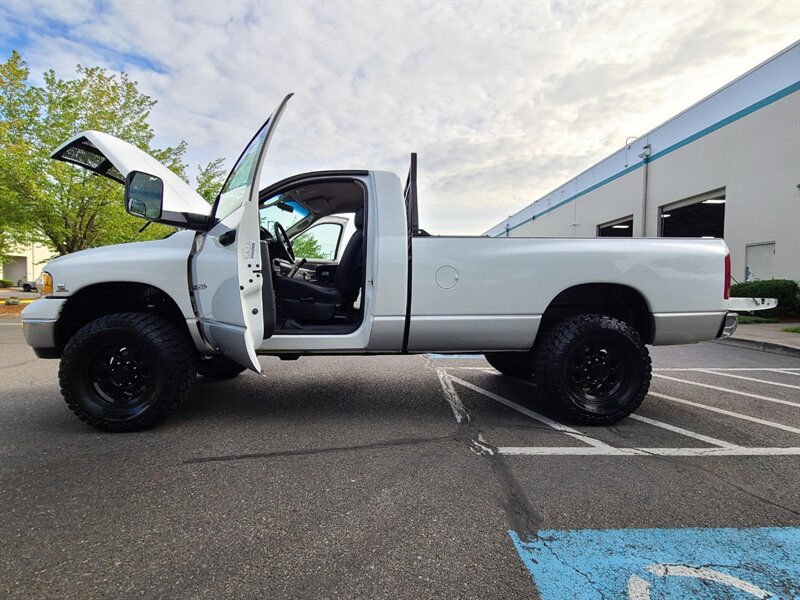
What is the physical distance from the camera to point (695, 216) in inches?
782

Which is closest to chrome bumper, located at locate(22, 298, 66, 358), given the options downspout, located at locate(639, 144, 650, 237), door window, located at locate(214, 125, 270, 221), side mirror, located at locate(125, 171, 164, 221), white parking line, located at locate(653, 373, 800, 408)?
side mirror, located at locate(125, 171, 164, 221)

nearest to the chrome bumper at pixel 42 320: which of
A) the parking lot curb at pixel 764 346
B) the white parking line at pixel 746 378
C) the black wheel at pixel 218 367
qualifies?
the black wheel at pixel 218 367

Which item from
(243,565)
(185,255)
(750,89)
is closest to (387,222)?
(185,255)

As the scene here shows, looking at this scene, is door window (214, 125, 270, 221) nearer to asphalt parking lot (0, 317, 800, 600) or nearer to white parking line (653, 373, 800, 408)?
asphalt parking lot (0, 317, 800, 600)

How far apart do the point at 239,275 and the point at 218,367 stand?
6.62 feet

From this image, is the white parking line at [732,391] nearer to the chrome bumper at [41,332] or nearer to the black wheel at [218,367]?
the black wheel at [218,367]

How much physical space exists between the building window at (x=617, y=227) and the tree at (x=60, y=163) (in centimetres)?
2061

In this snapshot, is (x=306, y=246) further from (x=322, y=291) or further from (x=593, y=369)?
(x=593, y=369)

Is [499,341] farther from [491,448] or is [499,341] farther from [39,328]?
[39,328]

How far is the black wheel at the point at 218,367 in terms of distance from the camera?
→ 4.34 metres

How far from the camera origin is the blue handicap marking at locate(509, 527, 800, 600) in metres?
1.66

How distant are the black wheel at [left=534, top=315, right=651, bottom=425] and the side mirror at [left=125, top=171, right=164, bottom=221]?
10.1 ft

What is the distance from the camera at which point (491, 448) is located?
3.04 meters

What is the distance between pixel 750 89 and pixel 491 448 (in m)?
16.9
